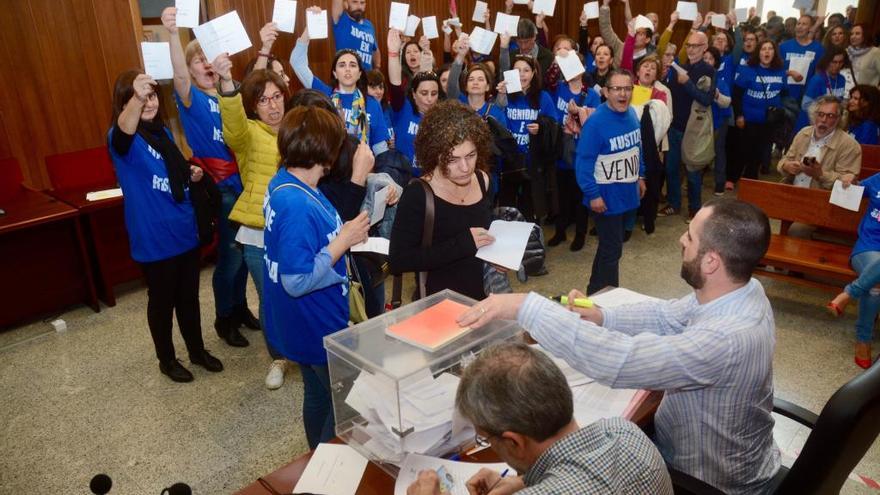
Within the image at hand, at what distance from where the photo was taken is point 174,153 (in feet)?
10.2

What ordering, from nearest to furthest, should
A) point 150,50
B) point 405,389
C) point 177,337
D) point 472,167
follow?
1. point 405,389
2. point 472,167
3. point 150,50
4. point 177,337

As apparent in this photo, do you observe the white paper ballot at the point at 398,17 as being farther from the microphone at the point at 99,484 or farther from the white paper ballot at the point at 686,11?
the microphone at the point at 99,484

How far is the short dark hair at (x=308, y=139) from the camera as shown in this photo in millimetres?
2088

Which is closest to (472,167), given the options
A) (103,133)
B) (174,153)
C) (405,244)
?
(405,244)

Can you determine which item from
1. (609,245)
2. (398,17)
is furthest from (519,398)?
(398,17)

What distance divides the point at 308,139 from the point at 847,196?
3.60 metres

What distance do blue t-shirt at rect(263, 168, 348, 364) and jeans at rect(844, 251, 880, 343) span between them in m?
3.11

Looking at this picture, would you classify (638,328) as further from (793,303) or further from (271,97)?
(793,303)

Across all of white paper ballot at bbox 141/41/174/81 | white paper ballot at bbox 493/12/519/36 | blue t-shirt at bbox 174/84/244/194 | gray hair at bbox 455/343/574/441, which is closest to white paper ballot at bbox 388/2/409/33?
white paper ballot at bbox 493/12/519/36

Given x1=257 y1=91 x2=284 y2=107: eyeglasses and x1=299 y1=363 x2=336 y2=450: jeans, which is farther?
x1=257 y1=91 x2=284 y2=107: eyeglasses

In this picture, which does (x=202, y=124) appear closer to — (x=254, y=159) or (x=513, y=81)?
(x=254, y=159)

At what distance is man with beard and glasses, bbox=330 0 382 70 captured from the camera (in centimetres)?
580

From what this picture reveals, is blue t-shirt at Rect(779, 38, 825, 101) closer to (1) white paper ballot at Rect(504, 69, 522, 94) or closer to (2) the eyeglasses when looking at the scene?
(1) white paper ballot at Rect(504, 69, 522, 94)

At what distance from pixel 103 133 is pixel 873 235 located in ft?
20.5
